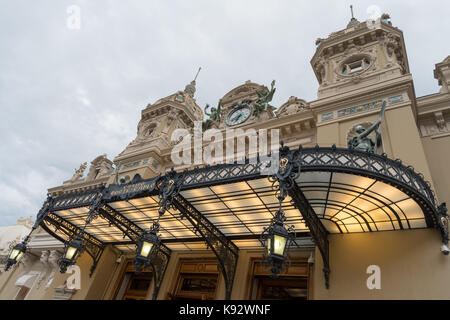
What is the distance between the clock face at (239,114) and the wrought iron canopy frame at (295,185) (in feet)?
25.8

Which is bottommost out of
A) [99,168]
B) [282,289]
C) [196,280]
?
[282,289]

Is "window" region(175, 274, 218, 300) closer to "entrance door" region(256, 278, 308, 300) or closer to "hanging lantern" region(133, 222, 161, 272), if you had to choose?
"entrance door" region(256, 278, 308, 300)

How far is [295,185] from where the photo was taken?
28.5ft

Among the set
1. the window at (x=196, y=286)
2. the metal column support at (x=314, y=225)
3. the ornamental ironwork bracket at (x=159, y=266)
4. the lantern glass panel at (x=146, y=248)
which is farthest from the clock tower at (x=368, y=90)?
the ornamental ironwork bracket at (x=159, y=266)

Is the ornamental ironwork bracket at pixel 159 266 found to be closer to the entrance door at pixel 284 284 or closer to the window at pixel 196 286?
the window at pixel 196 286

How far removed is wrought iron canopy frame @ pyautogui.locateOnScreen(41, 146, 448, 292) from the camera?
7.89m

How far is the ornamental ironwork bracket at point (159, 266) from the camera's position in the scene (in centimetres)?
1383

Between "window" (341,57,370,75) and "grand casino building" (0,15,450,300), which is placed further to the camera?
"window" (341,57,370,75)

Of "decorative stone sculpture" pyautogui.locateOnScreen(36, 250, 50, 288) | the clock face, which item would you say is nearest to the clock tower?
the clock face

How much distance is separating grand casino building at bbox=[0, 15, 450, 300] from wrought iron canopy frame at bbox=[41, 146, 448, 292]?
41 millimetres

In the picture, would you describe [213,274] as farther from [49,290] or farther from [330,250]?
[49,290]

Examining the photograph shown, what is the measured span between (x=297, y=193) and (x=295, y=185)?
0.24 m

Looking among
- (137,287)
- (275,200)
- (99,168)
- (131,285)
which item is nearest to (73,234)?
(131,285)

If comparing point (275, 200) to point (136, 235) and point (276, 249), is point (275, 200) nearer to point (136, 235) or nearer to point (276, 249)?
point (276, 249)
